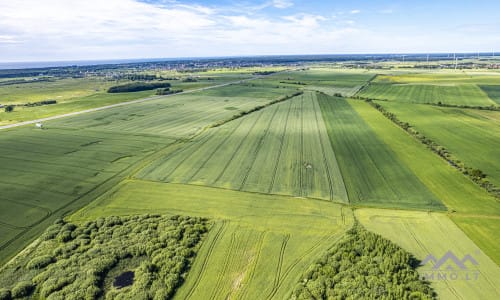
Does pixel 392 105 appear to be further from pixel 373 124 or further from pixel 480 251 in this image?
pixel 480 251

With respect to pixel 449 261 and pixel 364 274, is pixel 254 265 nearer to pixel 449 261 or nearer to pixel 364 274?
pixel 364 274

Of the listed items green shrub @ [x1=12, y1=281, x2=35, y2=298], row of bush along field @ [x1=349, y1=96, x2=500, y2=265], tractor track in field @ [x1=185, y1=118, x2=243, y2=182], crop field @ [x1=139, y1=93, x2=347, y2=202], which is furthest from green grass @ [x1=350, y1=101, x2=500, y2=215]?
green shrub @ [x1=12, y1=281, x2=35, y2=298]

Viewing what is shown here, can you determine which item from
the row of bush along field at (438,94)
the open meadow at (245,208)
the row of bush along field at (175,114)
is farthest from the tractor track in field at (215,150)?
the row of bush along field at (438,94)

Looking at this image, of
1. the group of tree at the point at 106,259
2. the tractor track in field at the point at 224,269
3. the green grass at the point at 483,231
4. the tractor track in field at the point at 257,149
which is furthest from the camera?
the tractor track in field at the point at 257,149

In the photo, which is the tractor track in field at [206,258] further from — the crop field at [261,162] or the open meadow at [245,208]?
the crop field at [261,162]

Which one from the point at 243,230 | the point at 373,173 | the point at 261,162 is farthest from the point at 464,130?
the point at 243,230

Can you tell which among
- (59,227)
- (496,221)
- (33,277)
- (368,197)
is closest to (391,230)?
(368,197)
